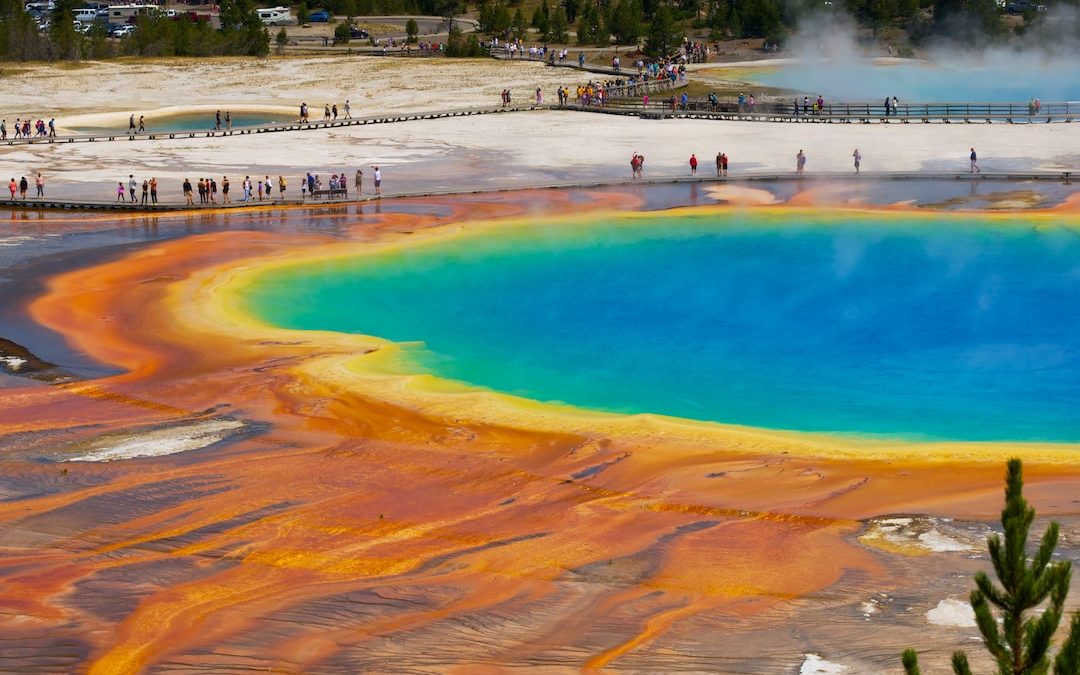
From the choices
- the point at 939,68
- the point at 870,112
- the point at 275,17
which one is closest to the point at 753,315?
the point at 870,112

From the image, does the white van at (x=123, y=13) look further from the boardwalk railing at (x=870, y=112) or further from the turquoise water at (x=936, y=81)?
the boardwalk railing at (x=870, y=112)

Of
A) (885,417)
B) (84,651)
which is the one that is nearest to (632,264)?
(885,417)

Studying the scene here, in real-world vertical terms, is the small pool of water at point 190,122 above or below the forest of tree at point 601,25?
below

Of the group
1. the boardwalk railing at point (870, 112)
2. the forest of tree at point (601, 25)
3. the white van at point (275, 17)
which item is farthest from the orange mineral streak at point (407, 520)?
the white van at point (275, 17)

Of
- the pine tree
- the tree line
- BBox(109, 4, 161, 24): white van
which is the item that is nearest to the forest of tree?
the tree line

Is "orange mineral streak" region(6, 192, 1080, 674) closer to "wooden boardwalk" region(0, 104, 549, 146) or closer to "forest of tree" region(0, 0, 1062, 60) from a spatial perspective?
"wooden boardwalk" region(0, 104, 549, 146)

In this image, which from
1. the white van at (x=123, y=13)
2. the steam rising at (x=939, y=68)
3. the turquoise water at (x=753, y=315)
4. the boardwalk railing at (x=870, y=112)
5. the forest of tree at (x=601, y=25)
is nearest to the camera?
the turquoise water at (x=753, y=315)
